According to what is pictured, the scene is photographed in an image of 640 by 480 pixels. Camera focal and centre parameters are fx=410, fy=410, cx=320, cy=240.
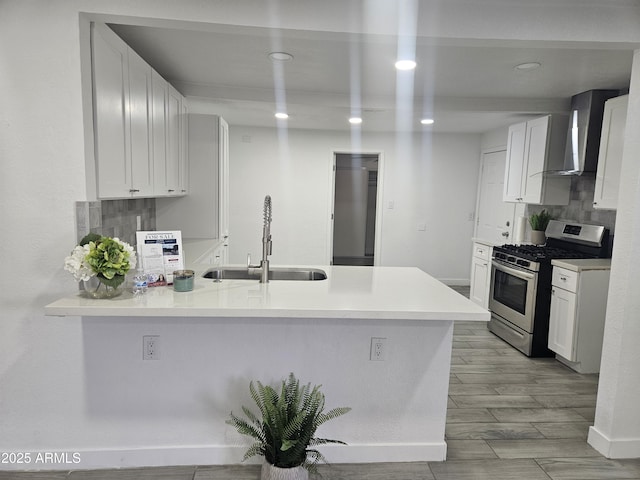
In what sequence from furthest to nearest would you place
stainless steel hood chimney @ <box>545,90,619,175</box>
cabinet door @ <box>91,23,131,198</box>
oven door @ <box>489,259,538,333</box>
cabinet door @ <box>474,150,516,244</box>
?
cabinet door @ <box>474,150,516,244</box>, oven door @ <box>489,259,538,333</box>, stainless steel hood chimney @ <box>545,90,619,175</box>, cabinet door @ <box>91,23,131,198</box>

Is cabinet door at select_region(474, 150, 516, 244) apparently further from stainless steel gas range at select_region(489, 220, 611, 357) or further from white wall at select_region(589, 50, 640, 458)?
white wall at select_region(589, 50, 640, 458)

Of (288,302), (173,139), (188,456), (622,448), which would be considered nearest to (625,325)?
(622,448)

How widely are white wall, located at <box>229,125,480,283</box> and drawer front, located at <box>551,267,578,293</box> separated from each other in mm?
2779

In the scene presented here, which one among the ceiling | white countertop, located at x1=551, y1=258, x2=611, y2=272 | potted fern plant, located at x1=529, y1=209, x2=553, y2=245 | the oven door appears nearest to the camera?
the ceiling

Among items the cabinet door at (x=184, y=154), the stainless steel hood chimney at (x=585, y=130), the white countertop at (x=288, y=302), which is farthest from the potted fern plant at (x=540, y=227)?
the cabinet door at (x=184, y=154)

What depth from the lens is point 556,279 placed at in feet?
11.8

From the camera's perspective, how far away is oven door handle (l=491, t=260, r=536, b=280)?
3730 millimetres

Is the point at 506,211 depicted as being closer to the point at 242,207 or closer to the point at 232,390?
the point at 242,207

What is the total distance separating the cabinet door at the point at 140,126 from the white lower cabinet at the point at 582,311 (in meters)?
3.33

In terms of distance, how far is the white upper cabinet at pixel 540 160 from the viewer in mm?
4102

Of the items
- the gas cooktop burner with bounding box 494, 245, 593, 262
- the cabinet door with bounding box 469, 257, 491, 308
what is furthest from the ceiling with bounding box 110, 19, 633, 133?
the cabinet door with bounding box 469, 257, 491, 308

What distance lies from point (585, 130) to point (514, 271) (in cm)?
141

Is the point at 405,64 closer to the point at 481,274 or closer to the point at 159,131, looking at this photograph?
the point at 159,131

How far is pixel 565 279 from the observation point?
3473 mm
